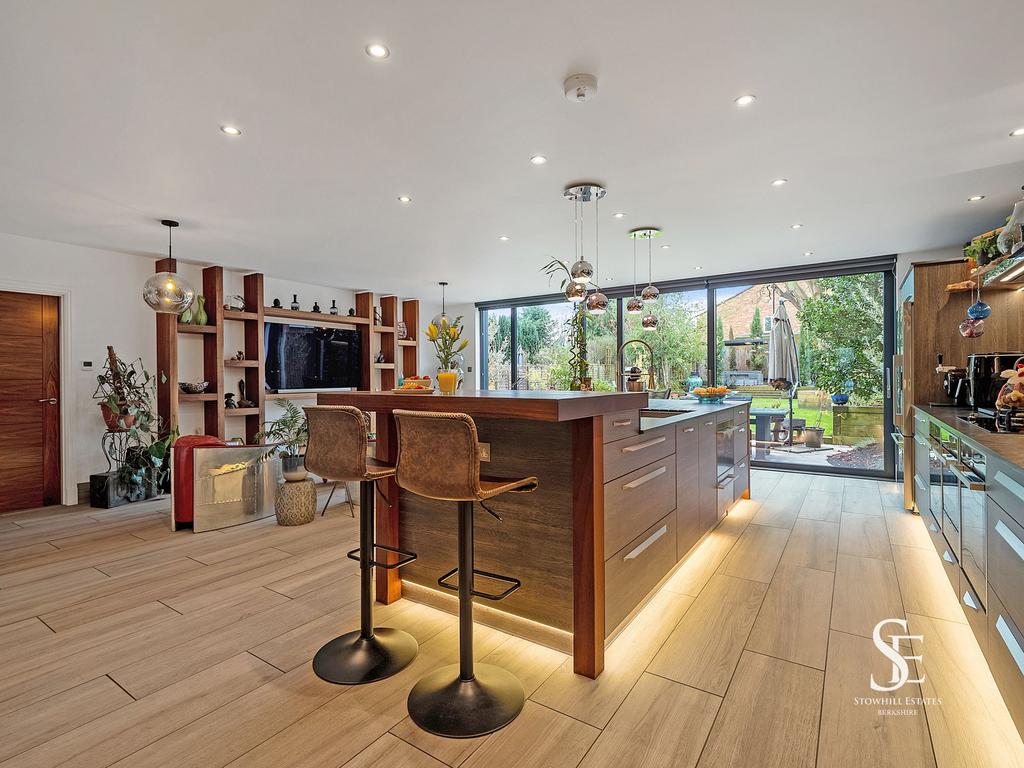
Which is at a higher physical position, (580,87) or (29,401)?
(580,87)

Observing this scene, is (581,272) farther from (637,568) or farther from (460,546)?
(460,546)

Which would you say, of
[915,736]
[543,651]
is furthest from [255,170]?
[915,736]

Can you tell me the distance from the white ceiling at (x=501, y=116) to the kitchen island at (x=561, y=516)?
134 cm

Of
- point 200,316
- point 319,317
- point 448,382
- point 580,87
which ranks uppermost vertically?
point 580,87

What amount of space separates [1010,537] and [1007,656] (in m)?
0.37

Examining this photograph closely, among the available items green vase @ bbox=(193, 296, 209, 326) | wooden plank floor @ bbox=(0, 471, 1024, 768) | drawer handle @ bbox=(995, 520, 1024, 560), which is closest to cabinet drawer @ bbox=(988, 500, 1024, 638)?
drawer handle @ bbox=(995, 520, 1024, 560)

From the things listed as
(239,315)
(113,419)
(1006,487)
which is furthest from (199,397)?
(1006,487)

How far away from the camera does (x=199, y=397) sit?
217 inches

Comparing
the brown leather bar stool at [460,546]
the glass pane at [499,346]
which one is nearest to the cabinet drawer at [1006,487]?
the brown leather bar stool at [460,546]

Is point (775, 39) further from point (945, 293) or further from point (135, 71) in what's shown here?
point (945, 293)

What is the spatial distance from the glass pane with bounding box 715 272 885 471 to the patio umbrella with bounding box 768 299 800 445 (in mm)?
26

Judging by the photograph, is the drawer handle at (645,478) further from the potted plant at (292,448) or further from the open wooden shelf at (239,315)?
the open wooden shelf at (239,315)

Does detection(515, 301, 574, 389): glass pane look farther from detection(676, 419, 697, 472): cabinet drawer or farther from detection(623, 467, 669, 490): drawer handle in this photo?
detection(623, 467, 669, 490): drawer handle

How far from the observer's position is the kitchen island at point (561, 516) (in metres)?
1.96
